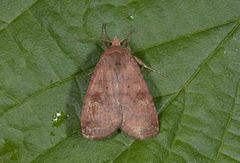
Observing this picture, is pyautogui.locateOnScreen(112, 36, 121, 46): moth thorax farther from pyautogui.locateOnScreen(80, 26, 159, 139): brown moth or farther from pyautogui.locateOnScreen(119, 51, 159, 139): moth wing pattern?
pyautogui.locateOnScreen(119, 51, 159, 139): moth wing pattern

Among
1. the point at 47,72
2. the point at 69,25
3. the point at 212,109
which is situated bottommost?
the point at 212,109

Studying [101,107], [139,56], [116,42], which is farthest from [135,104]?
[116,42]

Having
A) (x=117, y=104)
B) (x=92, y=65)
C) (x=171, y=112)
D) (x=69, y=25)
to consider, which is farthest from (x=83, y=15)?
(x=171, y=112)

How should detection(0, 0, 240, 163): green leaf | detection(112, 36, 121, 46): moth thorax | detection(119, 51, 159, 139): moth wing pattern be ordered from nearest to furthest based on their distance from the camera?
detection(0, 0, 240, 163): green leaf → detection(119, 51, 159, 139): moth wing pattern → detection(112, 36, 121, 46): moth thorax

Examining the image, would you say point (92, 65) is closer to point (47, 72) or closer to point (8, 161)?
point (47, 72)

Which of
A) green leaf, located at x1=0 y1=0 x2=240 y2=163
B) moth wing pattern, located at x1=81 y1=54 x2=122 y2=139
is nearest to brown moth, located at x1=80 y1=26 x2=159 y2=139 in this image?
moth wing pattern, located at x1=81 y1=54 x2=122 y2=139

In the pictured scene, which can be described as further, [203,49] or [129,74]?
[129,74]

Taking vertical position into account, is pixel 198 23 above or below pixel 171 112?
above
